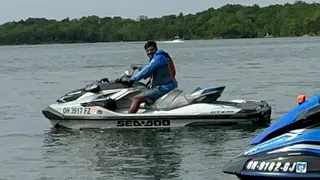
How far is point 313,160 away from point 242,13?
13790 centimetres

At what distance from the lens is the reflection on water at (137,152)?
33.6 ft

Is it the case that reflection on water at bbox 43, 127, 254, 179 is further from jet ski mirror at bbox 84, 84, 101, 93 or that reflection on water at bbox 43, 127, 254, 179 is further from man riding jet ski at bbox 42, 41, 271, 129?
jet ski mirror at bbox 84, 84, 101, 93

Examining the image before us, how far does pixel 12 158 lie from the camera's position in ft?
39.4

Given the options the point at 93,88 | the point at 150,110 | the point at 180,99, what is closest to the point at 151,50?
the point at 180,99

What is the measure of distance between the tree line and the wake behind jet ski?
132 m

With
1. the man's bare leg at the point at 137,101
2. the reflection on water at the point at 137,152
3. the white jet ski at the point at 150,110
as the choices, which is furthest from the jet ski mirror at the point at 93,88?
the man's bare leg at the point at 137,101

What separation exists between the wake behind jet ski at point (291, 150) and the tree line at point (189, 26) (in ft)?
434

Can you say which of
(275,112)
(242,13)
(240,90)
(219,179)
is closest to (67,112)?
(275,112)

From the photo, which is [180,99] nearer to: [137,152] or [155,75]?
[155,75]

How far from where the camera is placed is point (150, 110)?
47.0 feet

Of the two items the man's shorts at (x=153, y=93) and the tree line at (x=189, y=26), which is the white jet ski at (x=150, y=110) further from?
the tree line at (x=189, y=26)

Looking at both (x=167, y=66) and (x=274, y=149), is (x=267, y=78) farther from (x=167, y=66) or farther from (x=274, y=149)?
(x=274, y=149)

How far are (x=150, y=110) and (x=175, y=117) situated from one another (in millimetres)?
537

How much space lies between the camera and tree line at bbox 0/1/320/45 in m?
141
